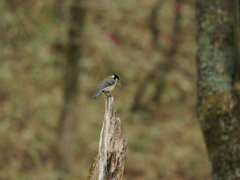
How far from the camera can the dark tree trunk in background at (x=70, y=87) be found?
6.34 m

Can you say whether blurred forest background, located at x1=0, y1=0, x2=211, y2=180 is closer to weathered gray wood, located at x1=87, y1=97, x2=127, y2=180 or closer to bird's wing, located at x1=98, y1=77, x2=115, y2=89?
bird's wing, located at x1=98, y1=77, x2=115, y2=89

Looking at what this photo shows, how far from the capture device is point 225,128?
3.27 metres

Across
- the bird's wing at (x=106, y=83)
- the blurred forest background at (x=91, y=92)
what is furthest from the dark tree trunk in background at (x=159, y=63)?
the bird's wing at (x=106, y=83)

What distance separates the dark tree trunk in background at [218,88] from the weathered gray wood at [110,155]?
1.27 metres

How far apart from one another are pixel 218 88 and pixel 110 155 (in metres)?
1.55

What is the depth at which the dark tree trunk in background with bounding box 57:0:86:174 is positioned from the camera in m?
6.34

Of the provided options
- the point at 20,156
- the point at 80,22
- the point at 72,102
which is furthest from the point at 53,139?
the point at 80,22

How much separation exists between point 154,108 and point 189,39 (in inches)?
115

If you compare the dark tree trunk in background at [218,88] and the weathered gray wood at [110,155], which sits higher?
the dark tree trunk in background at [218,88]

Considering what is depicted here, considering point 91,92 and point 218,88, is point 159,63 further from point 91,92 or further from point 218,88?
point 218,88

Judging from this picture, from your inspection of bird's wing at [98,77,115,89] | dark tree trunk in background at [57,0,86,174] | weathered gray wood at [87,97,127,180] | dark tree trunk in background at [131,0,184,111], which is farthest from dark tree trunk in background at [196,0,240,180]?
dark tree trunk in background at [131,0,184,111]

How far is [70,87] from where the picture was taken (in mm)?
6645

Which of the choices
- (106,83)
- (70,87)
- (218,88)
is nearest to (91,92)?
(70,87)

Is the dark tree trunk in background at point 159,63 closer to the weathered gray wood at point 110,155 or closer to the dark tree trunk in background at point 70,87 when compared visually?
the dark tree trunk in background at point 70,87
